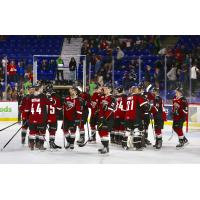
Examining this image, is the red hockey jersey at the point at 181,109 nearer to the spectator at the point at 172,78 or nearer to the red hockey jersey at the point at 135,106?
the red hockey jersey at the point at 135,106

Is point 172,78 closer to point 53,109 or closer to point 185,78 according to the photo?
point 185,78

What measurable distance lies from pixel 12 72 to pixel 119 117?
4748mm

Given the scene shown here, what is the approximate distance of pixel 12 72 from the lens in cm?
1165

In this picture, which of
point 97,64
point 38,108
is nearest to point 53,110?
point 38,108

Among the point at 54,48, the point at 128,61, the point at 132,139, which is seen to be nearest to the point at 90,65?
the point at 128,61

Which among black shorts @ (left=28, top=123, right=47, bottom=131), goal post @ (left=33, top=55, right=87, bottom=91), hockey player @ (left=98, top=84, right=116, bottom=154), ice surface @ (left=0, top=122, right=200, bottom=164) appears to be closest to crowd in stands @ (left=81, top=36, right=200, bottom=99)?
goal post @ (left=33, top=55, right=87, bottom=91)

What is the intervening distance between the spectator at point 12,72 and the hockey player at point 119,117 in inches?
175

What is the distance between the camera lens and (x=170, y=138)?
852 cm

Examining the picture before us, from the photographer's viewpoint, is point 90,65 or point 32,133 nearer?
point 32,133

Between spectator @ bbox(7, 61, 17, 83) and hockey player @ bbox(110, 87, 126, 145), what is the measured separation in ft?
14.6
